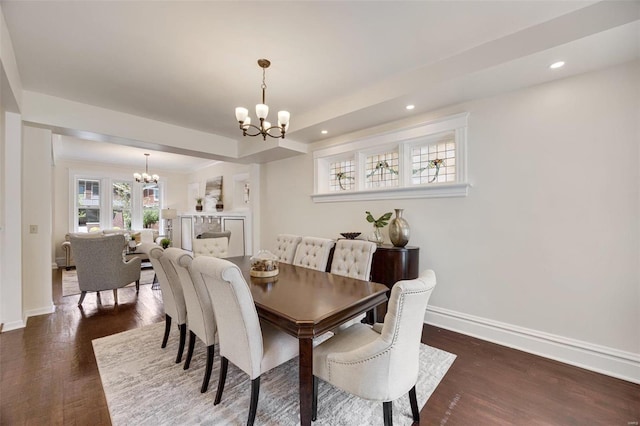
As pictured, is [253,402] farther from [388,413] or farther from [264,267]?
[264,267]

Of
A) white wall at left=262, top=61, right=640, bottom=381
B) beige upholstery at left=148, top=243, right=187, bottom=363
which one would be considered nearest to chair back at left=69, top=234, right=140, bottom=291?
beige upholstery at left=148, top=243, right=187, bottom=363

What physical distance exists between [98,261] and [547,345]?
17.3 ft

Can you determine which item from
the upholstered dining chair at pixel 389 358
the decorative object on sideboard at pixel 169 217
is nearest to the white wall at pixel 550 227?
the upholstered dining chair at pixel 389 358

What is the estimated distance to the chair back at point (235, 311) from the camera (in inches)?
58.0

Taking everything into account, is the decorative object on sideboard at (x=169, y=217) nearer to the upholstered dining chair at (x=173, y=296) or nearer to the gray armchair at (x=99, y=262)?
the gray armchair at (x=99, y=262)

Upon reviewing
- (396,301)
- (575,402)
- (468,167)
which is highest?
(468,167)

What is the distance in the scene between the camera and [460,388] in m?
1.98

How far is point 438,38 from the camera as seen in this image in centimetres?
219

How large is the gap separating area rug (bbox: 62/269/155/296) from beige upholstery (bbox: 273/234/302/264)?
10.5 feet

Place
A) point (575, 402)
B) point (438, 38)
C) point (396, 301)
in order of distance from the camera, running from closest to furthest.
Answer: point (396, 301) → point (575, 402) → point (438, 38)

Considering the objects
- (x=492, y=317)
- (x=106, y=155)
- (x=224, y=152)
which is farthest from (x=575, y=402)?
(x=106, y=155)

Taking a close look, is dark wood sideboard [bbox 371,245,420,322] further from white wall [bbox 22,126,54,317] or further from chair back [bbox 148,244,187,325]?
white wall [bbox 22,126,54,317]

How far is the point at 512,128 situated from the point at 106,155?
804cm

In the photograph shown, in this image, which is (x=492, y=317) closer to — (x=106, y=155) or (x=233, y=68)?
(x=233, y=68)
